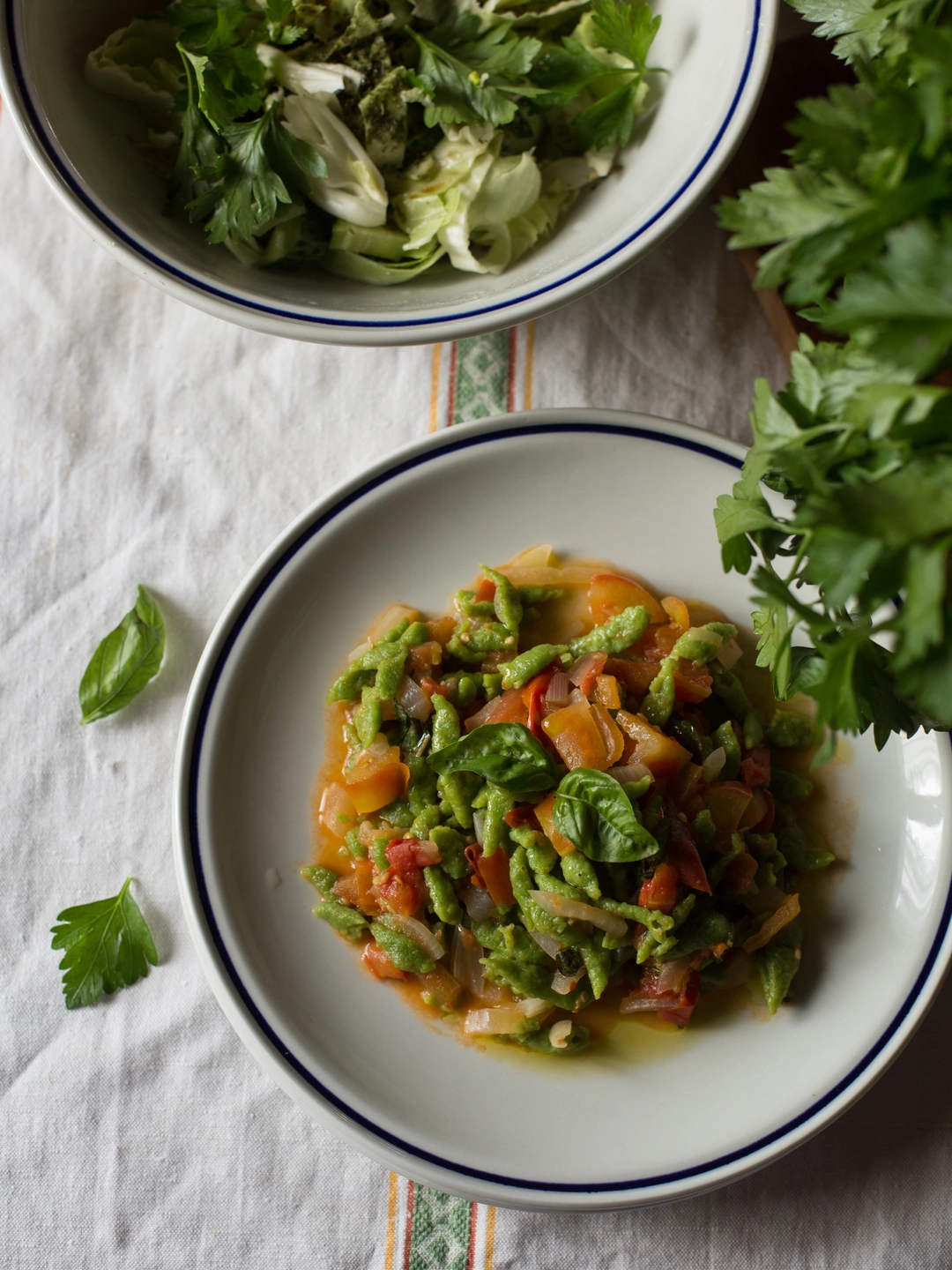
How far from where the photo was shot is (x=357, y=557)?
2.23 m

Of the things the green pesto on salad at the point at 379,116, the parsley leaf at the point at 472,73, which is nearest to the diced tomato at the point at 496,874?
the green pesto on salad at the point at 379,116

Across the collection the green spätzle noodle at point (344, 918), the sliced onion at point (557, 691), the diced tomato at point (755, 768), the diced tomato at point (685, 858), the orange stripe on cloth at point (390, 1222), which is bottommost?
the orange stripe on cloth at point (390, 1222)

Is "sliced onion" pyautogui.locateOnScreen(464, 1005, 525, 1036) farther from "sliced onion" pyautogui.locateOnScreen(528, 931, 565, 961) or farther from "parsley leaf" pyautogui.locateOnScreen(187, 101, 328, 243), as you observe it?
"parsley leaf" pyautogui.locateOnScreen(187, 101, 328, 243)

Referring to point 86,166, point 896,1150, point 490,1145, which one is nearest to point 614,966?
point 490,1145

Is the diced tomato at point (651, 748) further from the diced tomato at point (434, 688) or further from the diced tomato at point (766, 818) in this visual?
the diced tomato at point (434, 688)

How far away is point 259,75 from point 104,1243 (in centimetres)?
243

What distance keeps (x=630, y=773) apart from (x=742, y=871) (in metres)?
0.32

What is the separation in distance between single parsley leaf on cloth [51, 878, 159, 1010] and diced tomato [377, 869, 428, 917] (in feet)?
2.08

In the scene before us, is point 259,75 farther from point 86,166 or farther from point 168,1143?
point 168,1143

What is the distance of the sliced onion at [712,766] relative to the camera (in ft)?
6.60

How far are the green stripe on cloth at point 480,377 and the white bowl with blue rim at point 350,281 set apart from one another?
42 centimetres

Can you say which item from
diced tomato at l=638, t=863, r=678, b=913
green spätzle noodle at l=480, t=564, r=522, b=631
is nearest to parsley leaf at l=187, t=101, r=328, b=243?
green spätzle noodle at l=480, t=564, r=522, b=631

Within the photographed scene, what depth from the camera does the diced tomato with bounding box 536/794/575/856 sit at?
1.90m

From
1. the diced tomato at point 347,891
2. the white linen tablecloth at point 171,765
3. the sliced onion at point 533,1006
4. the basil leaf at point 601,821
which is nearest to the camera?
the basil leaf at point 601,821
